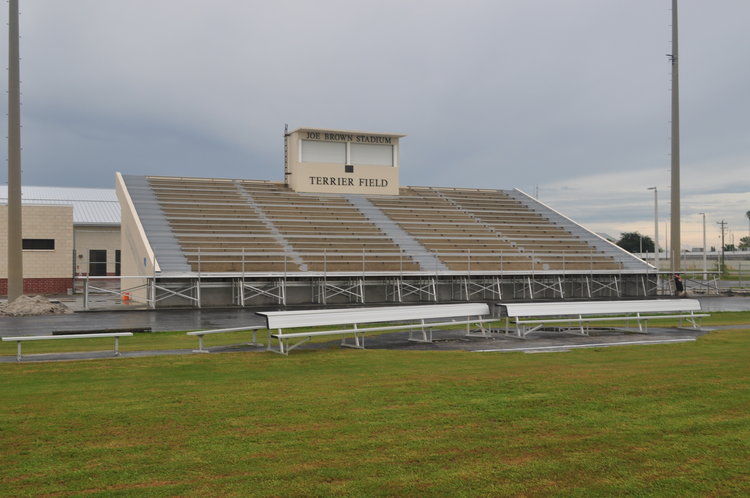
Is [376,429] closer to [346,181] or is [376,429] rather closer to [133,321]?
[133,321]

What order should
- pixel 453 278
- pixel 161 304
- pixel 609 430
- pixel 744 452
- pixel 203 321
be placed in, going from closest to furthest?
pixel 744 452, pixel 609 430, pixel 203 321, pixel 161 304, pixel 453 278

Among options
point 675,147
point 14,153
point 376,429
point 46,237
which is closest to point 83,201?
Answer: point 46,237

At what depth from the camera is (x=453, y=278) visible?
33.3 m

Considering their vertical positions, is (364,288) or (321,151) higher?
(321,151)

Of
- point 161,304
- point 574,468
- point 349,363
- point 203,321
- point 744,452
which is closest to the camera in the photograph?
point 574,468

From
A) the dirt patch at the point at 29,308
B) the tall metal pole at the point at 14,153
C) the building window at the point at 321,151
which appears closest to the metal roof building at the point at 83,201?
the building window at the point at 321,151

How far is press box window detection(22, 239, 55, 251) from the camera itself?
122ft

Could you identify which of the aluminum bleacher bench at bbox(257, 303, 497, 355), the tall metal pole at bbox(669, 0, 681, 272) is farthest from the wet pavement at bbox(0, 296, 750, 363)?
the tall metal pole at bbox(669, 0, 681, 272)

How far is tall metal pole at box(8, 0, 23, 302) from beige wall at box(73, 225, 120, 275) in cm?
2548

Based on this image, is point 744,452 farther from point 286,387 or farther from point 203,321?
point 203,321

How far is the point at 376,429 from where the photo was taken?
7.19m

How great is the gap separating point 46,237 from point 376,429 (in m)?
34.7

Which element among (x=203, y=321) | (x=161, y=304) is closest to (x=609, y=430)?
(x=203, y=321)

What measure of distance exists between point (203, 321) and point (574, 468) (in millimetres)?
17538
